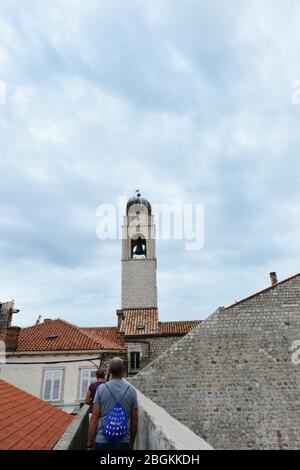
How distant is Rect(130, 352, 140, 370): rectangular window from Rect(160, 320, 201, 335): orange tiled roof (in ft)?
7.24

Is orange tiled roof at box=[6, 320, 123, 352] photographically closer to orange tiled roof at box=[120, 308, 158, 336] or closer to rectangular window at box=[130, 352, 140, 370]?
rectangular window at box=[130, 352, 140, 370]

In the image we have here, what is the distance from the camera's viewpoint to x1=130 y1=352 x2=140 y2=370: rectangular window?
1844 cm

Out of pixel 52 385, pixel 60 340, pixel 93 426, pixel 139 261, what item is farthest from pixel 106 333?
pixel 93 426

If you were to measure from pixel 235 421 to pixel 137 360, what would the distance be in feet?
31.4

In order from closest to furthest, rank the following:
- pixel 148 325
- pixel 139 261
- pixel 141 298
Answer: pixel 148 325 → pixel 141 298 → pixel 139 261

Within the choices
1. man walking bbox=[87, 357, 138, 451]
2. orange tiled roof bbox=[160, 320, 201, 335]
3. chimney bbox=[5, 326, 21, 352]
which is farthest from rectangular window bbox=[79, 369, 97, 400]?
man walking bbox=[87, 357, 138, 451]

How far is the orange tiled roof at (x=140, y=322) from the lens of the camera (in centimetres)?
2026

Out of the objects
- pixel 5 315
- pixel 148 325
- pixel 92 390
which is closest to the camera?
pixel 92 390

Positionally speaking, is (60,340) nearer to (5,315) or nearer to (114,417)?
(5,315)

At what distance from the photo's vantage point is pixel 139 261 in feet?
92.0

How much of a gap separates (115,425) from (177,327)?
19.2 meters

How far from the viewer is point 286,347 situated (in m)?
11.0
